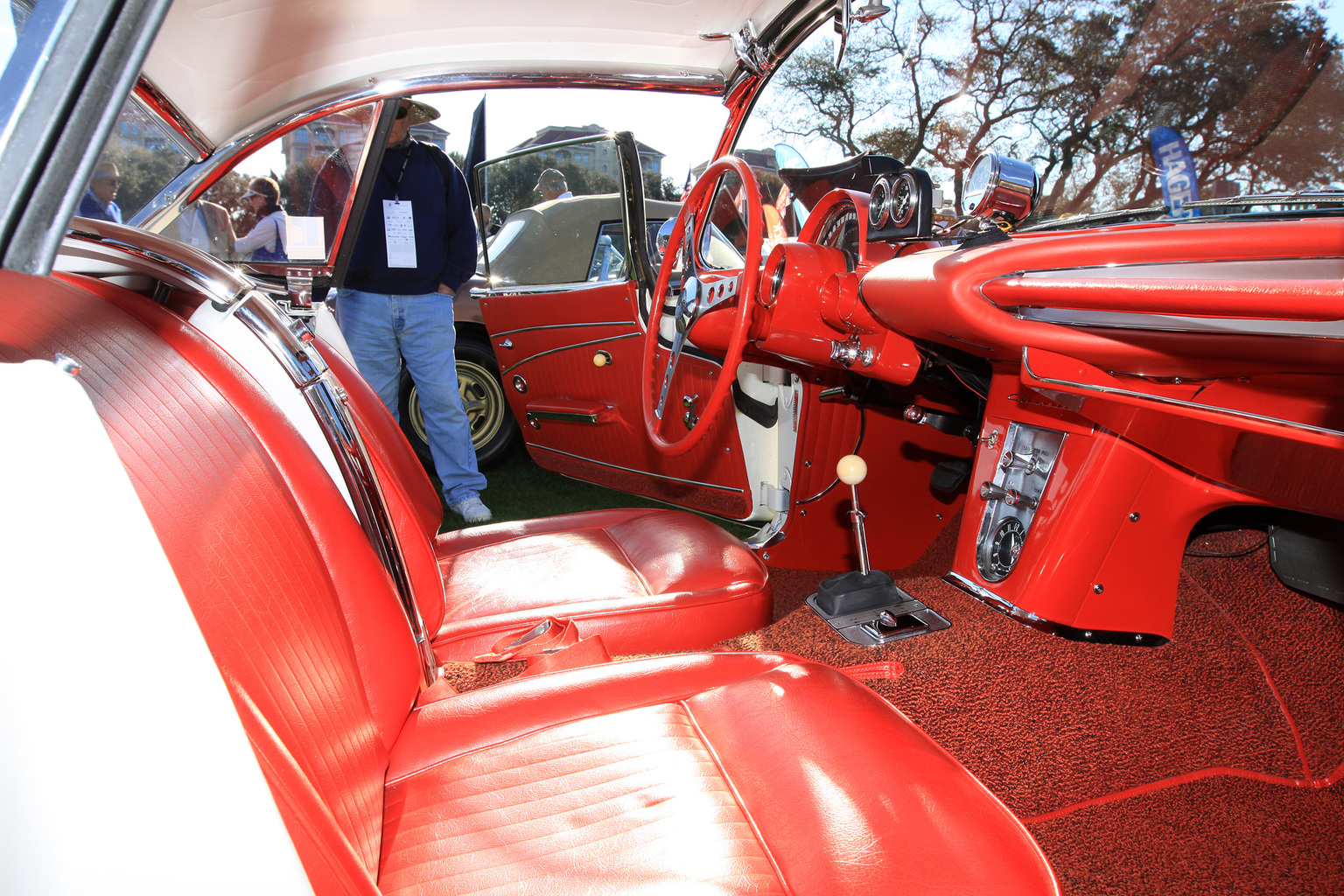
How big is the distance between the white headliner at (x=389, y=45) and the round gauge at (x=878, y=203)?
1.70ft

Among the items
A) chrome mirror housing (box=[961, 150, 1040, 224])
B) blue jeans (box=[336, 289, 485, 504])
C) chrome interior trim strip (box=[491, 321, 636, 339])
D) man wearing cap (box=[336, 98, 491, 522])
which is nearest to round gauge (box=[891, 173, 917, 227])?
chrome mirror housing (box=[961, 150, 1040, 224])

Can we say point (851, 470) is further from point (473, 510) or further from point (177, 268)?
point (473, 510)

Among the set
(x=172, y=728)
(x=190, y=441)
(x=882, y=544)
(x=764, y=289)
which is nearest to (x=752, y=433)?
(x=882, y=544)

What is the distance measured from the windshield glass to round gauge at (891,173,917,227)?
0.17 metres

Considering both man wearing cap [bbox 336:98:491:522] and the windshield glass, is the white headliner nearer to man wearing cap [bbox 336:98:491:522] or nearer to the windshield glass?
the windshield glass

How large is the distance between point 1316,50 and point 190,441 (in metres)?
1.30

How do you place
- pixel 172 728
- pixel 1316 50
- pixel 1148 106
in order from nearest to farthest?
1. pixel 172 728
2. pixel 1316 50
3. pixel 1148 106

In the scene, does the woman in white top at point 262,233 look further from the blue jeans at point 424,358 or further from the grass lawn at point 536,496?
the grass lawn at point 536,496

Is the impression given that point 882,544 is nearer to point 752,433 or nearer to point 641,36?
point 752,433

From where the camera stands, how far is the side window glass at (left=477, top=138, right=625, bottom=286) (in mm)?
2727

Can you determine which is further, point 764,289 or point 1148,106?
point 764,289

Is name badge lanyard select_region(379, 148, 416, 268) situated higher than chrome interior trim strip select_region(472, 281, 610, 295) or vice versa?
name badge lanyard select_region(379, 148, 416, 268)

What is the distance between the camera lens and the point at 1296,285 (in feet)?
2.49

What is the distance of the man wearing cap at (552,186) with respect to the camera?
9.66 ft
